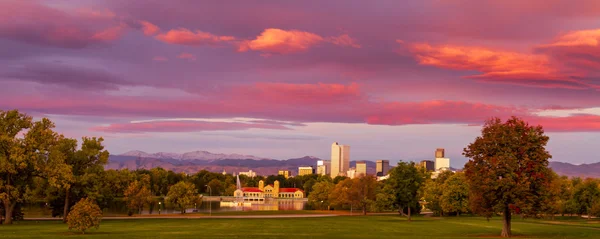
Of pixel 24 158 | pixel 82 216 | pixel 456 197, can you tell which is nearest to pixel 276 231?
pixel 82 216

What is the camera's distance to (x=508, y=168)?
54.5m

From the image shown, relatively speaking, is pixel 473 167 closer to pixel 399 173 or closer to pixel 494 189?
pixel 494 189

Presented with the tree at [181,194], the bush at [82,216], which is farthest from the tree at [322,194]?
the bush at [82,216]

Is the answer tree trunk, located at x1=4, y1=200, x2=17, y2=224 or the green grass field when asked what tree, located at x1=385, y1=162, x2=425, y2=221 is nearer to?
the green grass field

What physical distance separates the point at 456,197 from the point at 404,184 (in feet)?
60.6

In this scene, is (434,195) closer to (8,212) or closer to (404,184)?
(404,184)

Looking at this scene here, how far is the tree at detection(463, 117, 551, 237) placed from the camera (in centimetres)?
5438

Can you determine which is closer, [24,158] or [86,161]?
[24,158]

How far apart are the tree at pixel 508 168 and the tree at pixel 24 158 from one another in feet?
165

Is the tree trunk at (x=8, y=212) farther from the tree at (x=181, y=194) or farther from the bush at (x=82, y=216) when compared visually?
the tree at (x=181, y=194)

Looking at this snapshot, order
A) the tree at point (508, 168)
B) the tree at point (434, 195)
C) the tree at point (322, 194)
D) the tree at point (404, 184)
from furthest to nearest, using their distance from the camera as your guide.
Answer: the tree at point (322, 194), the tree at point (434, 195), the tree at point (404, 184), the tree at point (508, 168)

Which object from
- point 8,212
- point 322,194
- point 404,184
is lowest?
point 8,212

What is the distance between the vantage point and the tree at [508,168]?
178 ft

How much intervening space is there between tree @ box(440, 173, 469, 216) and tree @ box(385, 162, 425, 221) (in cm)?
1440
